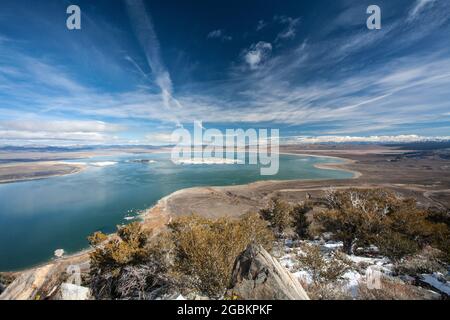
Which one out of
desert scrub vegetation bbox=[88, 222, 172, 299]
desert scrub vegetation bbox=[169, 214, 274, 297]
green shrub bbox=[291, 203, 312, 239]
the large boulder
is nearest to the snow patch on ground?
the large boulder

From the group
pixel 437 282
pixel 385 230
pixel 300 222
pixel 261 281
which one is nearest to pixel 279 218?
pixel 300 222

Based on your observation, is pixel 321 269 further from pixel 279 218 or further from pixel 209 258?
pixel 279 218

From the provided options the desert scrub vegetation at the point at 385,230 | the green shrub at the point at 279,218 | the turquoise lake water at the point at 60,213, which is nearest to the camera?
the desert scrub vegetation at the point at 385,230

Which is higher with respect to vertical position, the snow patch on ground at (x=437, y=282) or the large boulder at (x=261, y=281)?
the large boulder at (x=261, y=281)

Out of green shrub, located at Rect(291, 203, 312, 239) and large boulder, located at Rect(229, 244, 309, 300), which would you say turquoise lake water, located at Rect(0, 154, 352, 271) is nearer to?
green shrub, located at Rect(291, 203, 312, 239)

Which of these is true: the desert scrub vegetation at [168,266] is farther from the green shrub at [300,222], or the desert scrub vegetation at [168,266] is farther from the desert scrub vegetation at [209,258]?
the green shrub at [300,222]

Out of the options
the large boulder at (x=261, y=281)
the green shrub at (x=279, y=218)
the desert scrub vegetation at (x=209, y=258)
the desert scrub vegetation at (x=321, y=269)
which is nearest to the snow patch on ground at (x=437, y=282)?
the desert scrub vegetation at (x=321, y=269)
